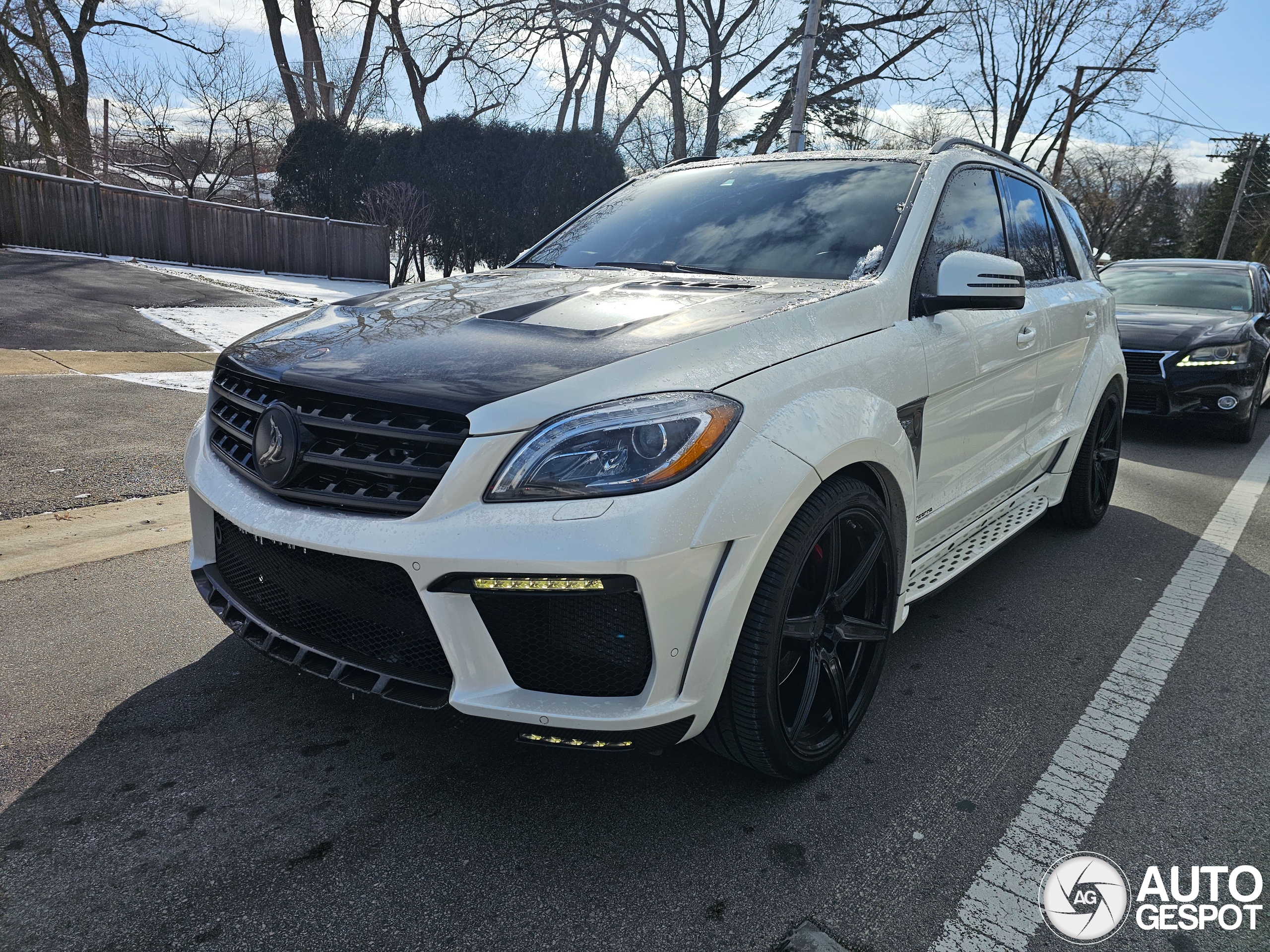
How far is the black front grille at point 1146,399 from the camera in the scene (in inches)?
308

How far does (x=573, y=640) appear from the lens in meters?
1.88

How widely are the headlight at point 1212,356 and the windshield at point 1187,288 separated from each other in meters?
1.33

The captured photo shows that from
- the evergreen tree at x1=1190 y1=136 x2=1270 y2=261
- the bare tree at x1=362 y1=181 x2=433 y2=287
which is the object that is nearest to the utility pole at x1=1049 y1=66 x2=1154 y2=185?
the bare tree at x1=362 y1=181 x2=433 y2=287

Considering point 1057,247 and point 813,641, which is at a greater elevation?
point 1057,247

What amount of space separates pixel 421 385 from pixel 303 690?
4.20 ft

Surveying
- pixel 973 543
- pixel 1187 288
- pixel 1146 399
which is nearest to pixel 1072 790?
pixel 973 543

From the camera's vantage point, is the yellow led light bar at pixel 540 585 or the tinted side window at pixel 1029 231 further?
the tinted side window at pixel 1029 231

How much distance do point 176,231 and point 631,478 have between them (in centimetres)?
1951

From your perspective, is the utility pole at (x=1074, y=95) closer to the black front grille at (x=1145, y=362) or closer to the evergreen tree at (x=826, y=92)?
the evergreen tree at (x=826, y=92)

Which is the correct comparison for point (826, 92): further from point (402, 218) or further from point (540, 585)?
point (540, 585)

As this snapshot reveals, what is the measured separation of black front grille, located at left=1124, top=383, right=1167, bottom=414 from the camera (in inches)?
308

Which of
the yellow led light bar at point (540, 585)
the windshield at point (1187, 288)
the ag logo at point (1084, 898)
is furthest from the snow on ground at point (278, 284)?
the ag logo at point (1084, 898)

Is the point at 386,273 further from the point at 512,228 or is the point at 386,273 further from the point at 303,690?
the point at 303,690

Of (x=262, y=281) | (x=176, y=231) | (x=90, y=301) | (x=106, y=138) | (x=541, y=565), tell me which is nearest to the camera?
(x=541, y=565)
